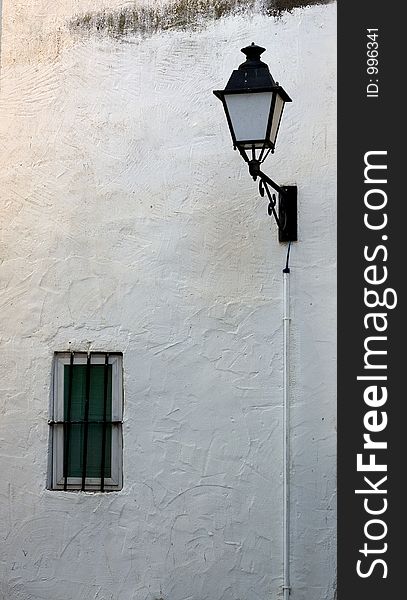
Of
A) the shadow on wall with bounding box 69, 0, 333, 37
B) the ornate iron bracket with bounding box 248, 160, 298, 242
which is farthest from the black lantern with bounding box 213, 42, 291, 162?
the shadow on wall with bounding box 69, 0, 333, 37

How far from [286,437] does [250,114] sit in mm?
2016

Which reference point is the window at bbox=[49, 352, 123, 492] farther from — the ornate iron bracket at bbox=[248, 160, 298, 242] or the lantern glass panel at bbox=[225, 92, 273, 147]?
the lantern glass panel at bbox=[225, 92, 273, 147]

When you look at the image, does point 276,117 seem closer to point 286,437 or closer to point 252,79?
point 252,79

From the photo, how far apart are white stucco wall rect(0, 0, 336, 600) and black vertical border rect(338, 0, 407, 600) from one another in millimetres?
161

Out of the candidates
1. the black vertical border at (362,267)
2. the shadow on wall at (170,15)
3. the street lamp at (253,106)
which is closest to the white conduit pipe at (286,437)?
the black vertical border at (362,267)

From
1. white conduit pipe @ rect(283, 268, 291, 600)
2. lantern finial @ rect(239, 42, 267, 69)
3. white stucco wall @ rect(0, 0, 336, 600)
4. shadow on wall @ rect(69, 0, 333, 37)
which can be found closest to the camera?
lantern finial @ rect(239, 42, 267, 69)

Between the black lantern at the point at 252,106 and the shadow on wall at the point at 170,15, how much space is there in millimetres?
957

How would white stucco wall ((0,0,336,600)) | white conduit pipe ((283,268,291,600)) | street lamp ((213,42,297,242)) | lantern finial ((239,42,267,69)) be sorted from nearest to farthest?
1. street lamp ((213,42,297,242))
2. lantern finial ((239,42,267,69))
3. white conduit pipe ((283,268,291,600))
4. white stucco wall ((0,0,336,600))

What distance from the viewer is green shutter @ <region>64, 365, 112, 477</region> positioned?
290 inches

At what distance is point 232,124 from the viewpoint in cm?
650

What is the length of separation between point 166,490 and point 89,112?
8.45 feet

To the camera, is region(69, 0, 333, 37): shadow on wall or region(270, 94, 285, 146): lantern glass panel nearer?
region(270, 94, 285, 146): lantern glass panel

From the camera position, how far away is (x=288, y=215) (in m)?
7.10

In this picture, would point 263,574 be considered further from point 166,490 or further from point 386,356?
point 386,356
